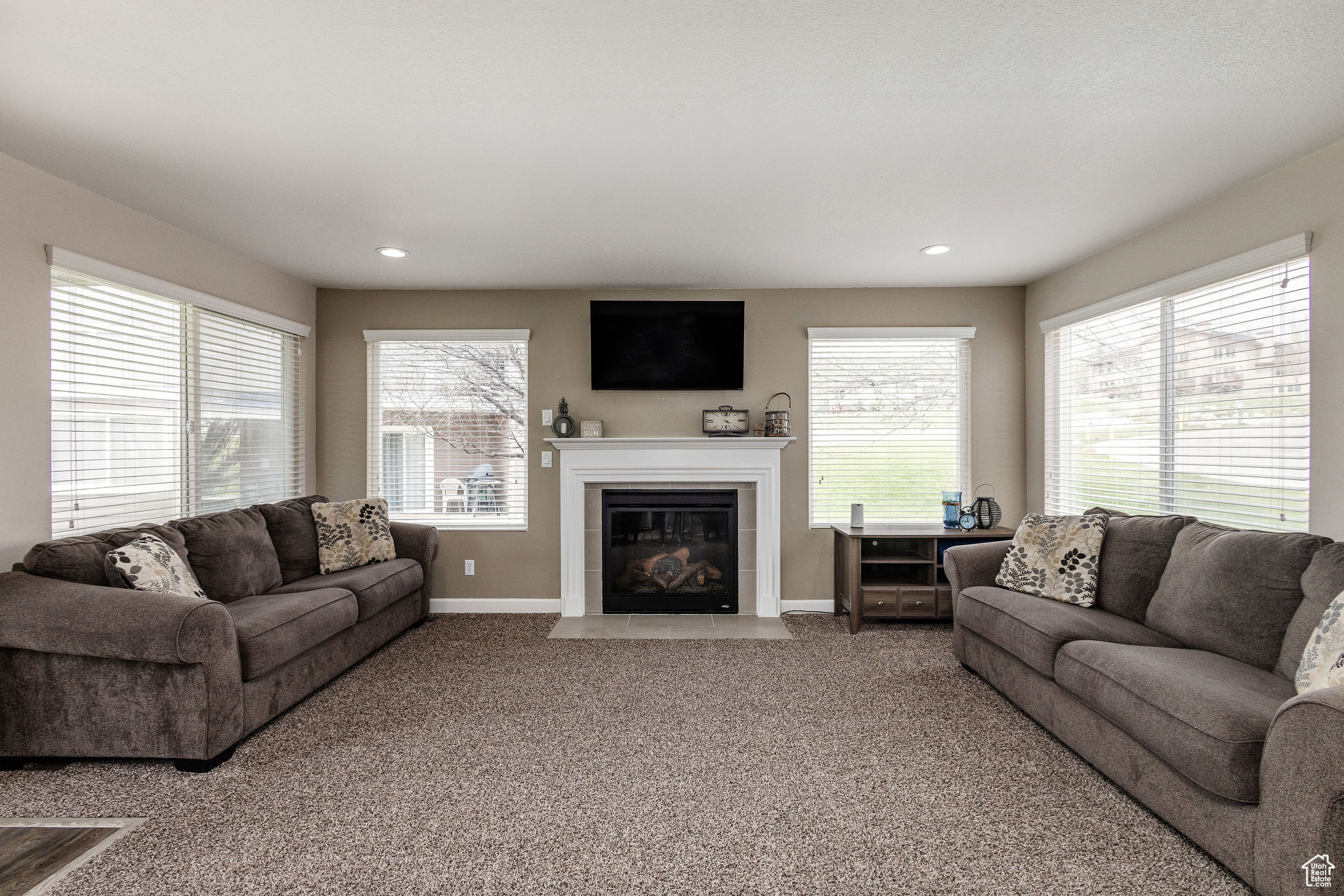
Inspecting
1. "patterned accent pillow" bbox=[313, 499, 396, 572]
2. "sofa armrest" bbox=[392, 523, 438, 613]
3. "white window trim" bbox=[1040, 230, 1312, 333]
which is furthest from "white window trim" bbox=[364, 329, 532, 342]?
"white window trim" bbox=[1040, 230, 1312, 333]

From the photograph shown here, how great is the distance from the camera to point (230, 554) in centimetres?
321

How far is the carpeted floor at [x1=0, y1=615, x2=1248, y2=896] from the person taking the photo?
1.78 metres

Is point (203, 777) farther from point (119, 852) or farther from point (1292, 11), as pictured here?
point (1292, 11)

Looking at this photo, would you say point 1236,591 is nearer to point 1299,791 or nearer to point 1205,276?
point 1299,791

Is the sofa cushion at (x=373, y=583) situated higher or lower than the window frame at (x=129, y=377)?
lower

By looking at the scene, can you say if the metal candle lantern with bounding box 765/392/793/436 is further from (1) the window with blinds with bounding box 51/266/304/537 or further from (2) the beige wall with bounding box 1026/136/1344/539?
(1) the window with blinds with bounding box 51/266/304/537

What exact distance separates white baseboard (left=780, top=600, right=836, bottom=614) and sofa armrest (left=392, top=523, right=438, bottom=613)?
8.31 ft

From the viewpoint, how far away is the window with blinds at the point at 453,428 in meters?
4.71

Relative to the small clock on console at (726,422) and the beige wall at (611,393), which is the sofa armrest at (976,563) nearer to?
the beige wall at (611,393)

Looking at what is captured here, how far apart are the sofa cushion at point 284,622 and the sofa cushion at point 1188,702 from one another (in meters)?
3.25

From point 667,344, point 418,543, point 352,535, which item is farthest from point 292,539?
point 667,344

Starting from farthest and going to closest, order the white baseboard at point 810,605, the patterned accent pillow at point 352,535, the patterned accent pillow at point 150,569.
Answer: the white baseboard at point 810,605 < the patterned accent pillow at point 352,535 < the patterned accent pillow at point 150,569

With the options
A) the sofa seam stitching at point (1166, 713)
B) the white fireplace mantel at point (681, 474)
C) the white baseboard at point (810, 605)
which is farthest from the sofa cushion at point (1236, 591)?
the white fireplace mantel at point (681, 474)

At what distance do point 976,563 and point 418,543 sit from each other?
3.49m
